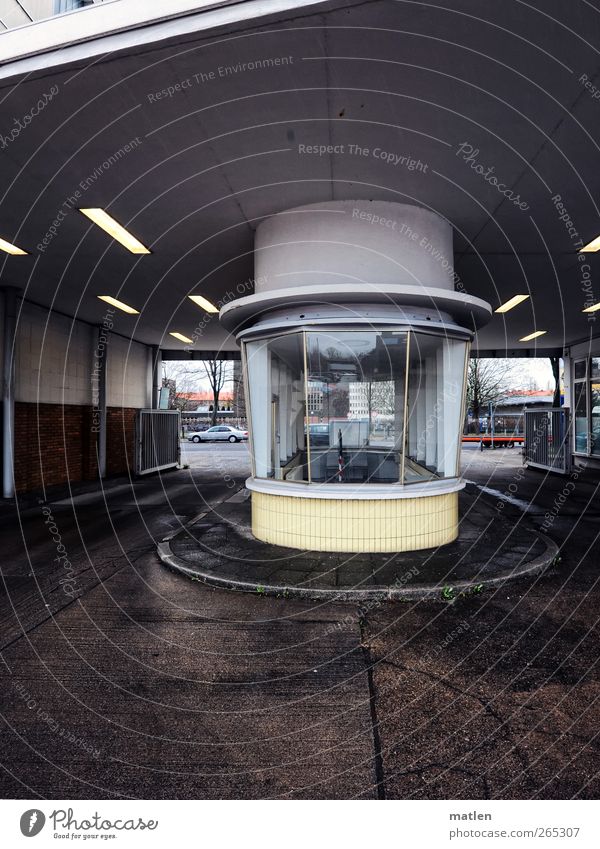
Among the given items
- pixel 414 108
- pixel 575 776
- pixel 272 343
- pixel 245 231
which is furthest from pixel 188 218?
pixel 575 776

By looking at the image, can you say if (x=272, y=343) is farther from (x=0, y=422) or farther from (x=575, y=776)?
(x=0, y=422)

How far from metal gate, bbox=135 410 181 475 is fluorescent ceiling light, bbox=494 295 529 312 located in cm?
1310

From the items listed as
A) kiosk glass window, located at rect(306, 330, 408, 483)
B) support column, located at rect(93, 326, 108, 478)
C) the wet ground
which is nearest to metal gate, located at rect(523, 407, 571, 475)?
the wet ground

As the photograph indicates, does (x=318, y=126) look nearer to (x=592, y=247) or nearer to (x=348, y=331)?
(x=348, y=331)

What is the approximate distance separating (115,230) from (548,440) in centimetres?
1702

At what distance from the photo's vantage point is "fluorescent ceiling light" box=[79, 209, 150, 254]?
7621 millimetres

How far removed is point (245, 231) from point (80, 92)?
378cm

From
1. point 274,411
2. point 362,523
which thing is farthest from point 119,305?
point 362,523

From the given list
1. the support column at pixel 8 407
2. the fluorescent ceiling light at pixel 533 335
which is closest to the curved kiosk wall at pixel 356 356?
the support column at pixel 8 407

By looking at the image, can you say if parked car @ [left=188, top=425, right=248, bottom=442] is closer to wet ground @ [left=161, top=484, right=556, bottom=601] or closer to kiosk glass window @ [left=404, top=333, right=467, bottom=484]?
wet ground @ [left=161, top=484, right=556, bottom=601]

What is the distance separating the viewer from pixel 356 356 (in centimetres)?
860

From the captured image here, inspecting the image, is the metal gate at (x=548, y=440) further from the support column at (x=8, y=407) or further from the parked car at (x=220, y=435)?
the parked car at (x=220, y=435)

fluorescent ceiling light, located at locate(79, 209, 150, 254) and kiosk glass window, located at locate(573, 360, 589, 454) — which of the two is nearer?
fluorescent ceiling light, located at locate(79, 209, 150, 254)

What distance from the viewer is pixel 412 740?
320 cm
